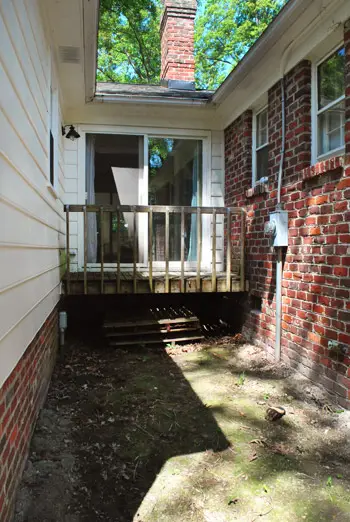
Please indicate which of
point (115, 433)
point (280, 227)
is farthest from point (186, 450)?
point (280, 227)

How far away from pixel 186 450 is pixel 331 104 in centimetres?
324

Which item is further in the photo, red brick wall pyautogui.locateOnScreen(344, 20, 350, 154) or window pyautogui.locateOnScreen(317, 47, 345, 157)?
window pyautogui.locateOnScreen(317, 47, 345, 157)

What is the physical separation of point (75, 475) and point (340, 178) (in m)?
2.91

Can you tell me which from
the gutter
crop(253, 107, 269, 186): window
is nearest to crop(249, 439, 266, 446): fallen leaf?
crop(253, 107, 269, 186): window

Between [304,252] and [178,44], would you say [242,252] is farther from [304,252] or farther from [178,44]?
[178,44]

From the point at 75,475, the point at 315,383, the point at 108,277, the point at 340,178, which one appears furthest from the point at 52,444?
the point at 340,178

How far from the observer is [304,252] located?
373 cm

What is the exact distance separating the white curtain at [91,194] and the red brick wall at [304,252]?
7.88ft

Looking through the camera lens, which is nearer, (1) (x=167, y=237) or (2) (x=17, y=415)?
(2) (x=17, y=415)

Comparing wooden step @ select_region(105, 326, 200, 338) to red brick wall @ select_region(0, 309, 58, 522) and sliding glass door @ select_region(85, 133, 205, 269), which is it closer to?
sliding glass door @ select_region(85, 133, 205, 269)

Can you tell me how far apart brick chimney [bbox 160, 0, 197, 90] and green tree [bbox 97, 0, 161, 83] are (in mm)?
9512

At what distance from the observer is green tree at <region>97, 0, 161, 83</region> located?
53.7 ft

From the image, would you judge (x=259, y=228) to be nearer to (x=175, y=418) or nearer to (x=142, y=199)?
(x=142, y=199)

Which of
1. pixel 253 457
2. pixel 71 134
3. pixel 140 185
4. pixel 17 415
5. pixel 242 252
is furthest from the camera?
pixel 140 185
